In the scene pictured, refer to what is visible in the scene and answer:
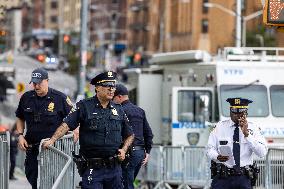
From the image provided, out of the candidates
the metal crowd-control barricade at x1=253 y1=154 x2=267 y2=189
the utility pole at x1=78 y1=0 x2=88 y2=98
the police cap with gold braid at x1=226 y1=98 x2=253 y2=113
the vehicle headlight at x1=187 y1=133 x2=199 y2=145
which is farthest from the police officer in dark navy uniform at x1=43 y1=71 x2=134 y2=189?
the utility pole at x1=78 y1=0 x2=88 y2=98

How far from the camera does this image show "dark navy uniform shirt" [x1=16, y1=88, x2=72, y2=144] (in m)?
14.9

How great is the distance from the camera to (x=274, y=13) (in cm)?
1511

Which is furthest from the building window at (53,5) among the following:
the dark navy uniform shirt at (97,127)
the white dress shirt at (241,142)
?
the dark navy uniform shirt at (97,127)

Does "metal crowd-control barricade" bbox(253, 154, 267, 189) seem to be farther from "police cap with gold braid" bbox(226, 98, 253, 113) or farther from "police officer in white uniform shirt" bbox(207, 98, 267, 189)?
"police cap with gold braid" bbox(226, 98, 253, 113)

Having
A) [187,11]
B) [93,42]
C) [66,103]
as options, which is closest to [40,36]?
[93,42]

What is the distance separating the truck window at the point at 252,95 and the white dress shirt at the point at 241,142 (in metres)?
11.1

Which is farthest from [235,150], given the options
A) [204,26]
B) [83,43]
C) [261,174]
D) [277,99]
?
[204,26]

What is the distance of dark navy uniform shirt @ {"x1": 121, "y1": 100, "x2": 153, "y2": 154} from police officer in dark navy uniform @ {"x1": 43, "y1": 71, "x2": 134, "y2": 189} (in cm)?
335

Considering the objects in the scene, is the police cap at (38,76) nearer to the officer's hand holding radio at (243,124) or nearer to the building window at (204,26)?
the officer's hand holding radio at (243,124)

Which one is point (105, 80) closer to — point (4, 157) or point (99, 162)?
point (99, 162)

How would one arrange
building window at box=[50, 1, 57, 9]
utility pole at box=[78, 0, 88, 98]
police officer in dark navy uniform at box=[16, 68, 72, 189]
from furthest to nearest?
building window at box=[50, 1, 57, 9] → utility pole at box=[78, 0, 88, 98] → police officer in dark navy uniform at box=[16, 68, 72, 189]

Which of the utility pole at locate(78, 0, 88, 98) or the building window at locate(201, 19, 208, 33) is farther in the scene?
the building window at locate(201, 19, 208, 33)

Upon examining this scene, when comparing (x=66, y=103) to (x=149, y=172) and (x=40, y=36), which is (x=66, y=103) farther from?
→ (x=40, y=36)

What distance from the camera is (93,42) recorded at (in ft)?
506
